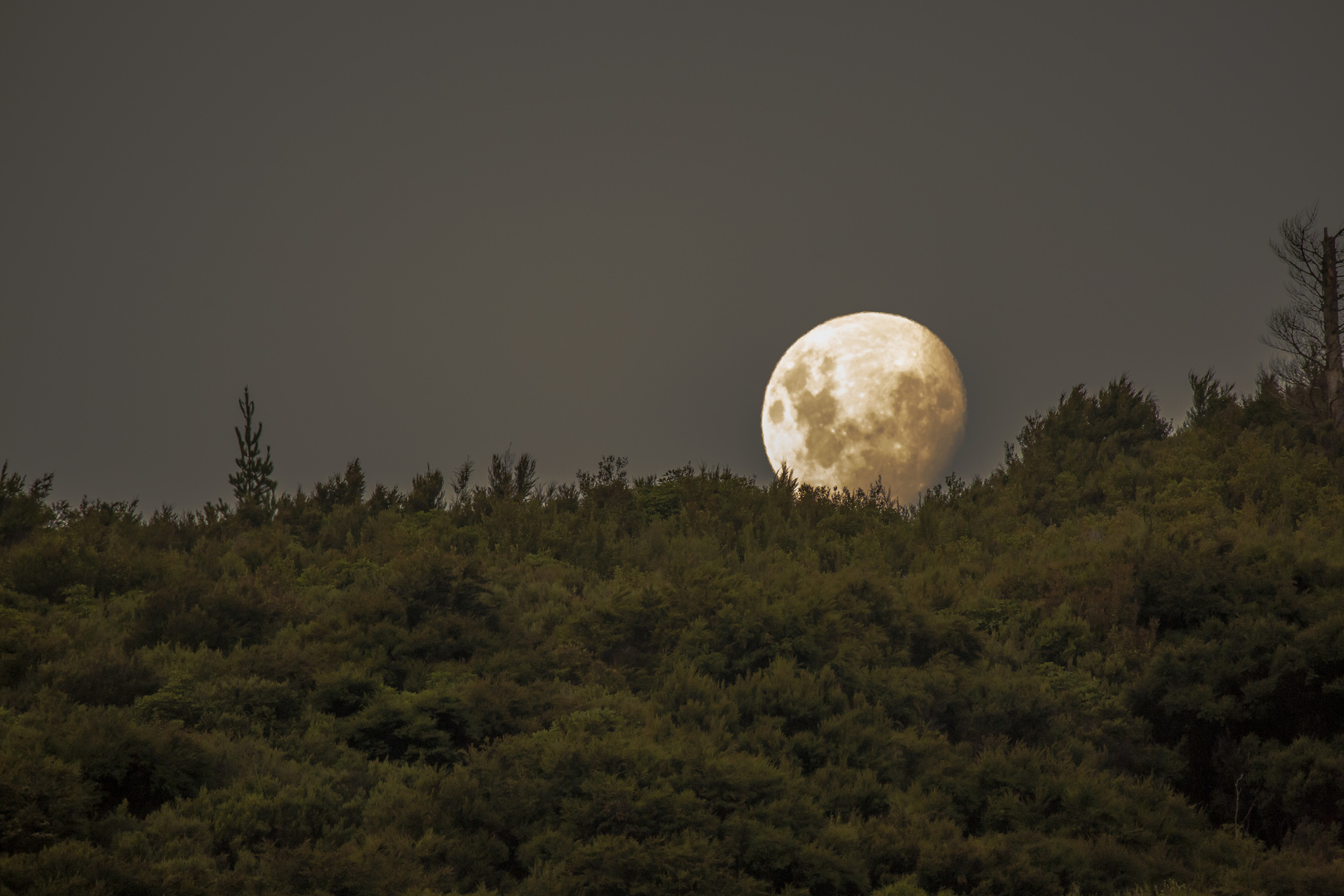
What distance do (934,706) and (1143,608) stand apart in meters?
5.06

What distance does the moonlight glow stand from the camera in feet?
128

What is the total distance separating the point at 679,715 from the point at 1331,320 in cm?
2575

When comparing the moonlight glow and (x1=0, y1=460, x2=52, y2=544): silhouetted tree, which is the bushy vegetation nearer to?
(x1=0, y1=460, x2=52, y2=544): silhouetted tree

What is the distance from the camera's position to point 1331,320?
108 feet

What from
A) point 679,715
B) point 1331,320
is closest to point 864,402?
point 1331,320

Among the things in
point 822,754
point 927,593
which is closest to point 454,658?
point 822,754

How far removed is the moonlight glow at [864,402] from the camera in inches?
1539

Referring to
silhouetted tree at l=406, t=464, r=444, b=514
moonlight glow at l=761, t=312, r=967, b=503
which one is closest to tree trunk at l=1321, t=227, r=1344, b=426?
moonlight glow at l=761, t=312, r=967, b=503

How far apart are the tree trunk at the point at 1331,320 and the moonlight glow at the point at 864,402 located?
1173cm

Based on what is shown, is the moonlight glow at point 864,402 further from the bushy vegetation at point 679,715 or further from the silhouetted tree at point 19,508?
the silhouetted tree at point 19,508

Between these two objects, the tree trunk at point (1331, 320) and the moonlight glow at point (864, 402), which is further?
the moonlight glow at point (864, 402)

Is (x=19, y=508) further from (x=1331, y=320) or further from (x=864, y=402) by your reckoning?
(x=1331, y=320)

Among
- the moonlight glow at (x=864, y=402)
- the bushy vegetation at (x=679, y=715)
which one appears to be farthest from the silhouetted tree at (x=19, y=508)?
the moonlight glow at (x=864, y=402)

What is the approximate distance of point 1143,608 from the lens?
2012 cm
